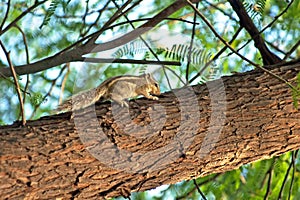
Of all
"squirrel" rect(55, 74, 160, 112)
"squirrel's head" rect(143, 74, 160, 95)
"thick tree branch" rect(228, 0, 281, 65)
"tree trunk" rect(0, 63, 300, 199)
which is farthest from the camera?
"thick tree branch" rect(228, 0, 281, 65)

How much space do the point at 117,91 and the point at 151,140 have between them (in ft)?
0.78

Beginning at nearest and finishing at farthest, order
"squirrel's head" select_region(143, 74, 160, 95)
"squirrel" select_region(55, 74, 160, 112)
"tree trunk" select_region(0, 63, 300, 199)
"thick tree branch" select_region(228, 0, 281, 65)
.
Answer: "tree trunk" select_region(0, 63, 300, 199), "squirrel" select_region(55, 74, 160, 112), "squirrel's head" select_region(143, 74, 160, 95), "thick tree branch" select_region(228, 0, 281, 65)

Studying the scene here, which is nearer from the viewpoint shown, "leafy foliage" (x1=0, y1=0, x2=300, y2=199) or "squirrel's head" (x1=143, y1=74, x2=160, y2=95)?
"squirrel's head" (x1=143, y1=74, x2=160, y2=95)

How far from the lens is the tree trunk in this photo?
1757 millimetres

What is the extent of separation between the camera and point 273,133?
2148 mm

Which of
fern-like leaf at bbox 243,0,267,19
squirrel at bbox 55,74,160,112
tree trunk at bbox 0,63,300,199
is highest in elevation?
fern-like leaf at bbox 243,0,267,19

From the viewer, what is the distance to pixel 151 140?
1969 millimetres

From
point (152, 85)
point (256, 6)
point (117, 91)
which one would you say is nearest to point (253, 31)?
point (256, 6)

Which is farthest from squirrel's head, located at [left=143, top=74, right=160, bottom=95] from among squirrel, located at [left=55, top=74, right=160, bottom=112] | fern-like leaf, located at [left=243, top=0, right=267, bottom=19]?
fern-like leaf, located at [left=243, top=0, right=267, bottom=19]

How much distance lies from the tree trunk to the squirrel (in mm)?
51

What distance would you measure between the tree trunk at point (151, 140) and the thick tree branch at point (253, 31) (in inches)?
11.9

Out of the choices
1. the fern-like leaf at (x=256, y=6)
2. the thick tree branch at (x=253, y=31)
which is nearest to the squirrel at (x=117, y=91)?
Result: the fern-like leaf at (x=256, y=6)

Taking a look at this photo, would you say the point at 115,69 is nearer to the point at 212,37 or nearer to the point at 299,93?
the point at 212,37

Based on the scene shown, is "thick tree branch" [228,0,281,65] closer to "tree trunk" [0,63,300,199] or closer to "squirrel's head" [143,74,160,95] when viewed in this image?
"tree trunk" [0,63,300,199]
